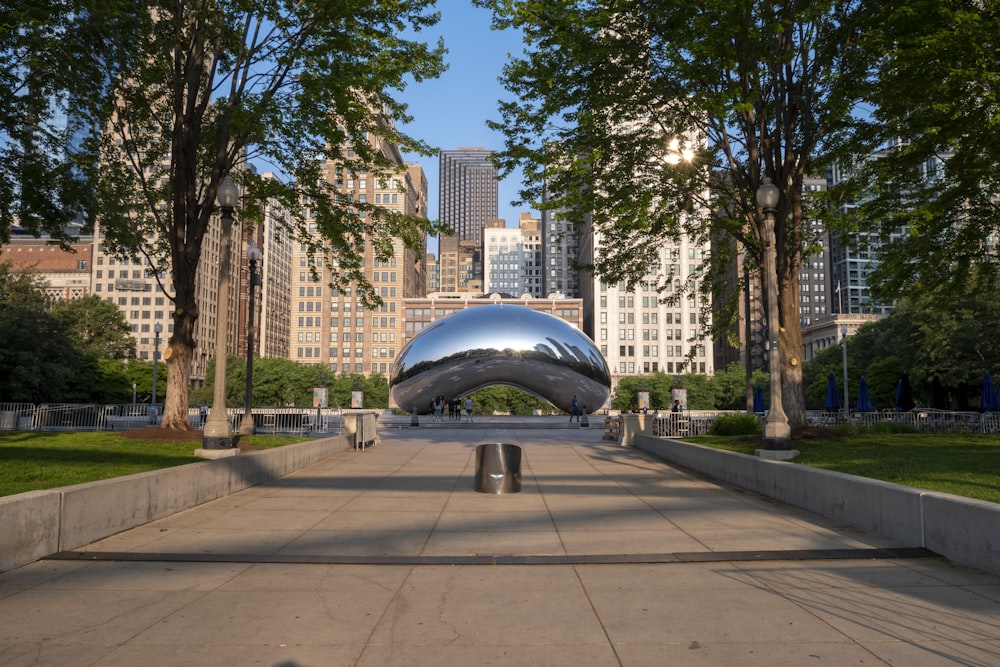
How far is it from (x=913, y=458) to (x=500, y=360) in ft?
91.0

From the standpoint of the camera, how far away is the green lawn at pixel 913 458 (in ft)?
29.7

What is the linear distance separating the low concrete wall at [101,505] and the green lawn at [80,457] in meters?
0.86

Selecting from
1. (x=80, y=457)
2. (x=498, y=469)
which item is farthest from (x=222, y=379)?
(x=498, y=469)

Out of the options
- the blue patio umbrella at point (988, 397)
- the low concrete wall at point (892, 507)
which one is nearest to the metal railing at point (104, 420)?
the low concrete wall at point (892, 507)

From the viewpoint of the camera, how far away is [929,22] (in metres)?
13.6

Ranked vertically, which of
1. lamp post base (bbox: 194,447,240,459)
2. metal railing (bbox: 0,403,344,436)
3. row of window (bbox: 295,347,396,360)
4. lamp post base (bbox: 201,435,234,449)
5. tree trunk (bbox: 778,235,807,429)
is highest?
row of window (bbox: 295,347,396,360)

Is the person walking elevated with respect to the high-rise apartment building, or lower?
lower

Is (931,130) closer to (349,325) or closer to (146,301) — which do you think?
(349,325)

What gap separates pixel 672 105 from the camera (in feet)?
57.4

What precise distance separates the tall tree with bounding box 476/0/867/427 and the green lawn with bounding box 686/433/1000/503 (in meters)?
1.71

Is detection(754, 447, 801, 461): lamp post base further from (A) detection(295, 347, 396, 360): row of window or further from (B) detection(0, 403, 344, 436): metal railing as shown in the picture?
(A) detection(295, 347, 396, 360): row of window

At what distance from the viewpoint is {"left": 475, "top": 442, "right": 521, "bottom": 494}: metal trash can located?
12133 mm

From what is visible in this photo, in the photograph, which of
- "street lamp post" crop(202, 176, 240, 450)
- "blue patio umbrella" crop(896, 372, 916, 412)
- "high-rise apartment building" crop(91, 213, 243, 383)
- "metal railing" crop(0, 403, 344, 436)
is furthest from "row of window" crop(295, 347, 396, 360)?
"street lamp post" crop(202, 176, 240, 450)

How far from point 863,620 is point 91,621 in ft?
18.6
